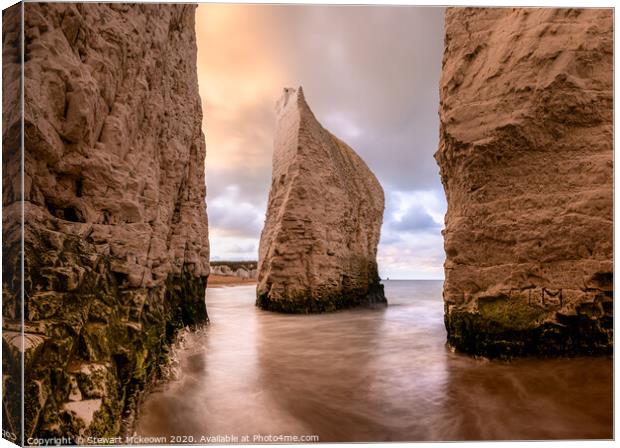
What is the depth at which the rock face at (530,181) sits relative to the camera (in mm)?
3596

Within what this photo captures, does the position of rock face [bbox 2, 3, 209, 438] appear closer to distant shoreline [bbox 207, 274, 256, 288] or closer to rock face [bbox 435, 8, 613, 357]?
rock face [bbox 435, 8, 613, 357]

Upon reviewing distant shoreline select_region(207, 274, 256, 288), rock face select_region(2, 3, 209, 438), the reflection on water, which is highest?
rock face select_region(2, 3, 209, 438)

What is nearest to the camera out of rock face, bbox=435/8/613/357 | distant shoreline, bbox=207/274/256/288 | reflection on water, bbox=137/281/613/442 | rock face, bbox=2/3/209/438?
rock face, bbox=2/3/209/438

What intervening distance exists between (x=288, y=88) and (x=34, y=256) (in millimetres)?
3395

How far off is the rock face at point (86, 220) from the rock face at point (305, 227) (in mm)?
5827

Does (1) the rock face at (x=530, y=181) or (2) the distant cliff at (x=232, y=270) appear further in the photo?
(2) the distant cliff at (x=232, y=270)

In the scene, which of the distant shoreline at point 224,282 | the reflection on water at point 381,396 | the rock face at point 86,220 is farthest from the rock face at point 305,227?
the distant shoreline at point 224,282

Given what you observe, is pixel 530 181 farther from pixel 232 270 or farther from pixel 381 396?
pixel 232 270

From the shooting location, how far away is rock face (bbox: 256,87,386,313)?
9484 millimetres

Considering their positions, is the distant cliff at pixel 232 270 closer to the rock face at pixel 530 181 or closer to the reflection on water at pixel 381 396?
the reflection on water at pixel 381 396

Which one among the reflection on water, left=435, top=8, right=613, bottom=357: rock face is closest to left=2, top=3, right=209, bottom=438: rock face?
the reflection on water

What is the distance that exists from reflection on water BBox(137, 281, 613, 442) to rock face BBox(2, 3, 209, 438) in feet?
1.91

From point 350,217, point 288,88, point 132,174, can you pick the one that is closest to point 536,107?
point 288,88

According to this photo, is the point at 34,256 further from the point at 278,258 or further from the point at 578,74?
the point at 278,258
